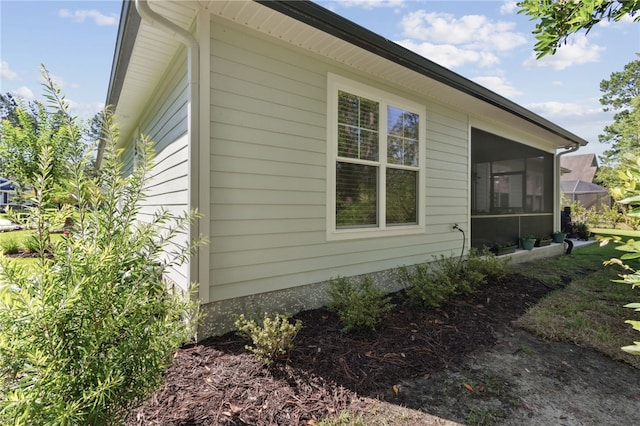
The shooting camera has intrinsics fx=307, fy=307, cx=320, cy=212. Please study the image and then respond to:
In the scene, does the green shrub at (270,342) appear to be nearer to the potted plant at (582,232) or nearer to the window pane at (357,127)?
the window pane at (357,127)

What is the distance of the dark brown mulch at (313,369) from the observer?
199 centimetres

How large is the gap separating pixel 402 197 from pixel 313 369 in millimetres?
3102

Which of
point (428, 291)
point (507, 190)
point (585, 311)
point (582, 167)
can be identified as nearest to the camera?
point (428, 291)

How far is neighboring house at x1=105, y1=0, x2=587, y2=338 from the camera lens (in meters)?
2.89

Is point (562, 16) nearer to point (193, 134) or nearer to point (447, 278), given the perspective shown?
point (193, 134)

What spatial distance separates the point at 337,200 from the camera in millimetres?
3943

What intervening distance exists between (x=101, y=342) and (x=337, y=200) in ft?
9.79

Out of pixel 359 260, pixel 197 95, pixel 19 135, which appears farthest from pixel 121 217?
pixel 19 135

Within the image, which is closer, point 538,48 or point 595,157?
point 538,48

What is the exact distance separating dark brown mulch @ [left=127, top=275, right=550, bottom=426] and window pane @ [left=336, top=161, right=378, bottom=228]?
1.24m

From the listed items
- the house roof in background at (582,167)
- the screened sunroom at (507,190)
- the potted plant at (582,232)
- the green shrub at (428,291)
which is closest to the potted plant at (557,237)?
the screened sunroom at (507,190)

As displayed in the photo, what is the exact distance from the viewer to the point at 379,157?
4410 mm

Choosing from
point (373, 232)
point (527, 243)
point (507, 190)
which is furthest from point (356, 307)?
point (527, 243)

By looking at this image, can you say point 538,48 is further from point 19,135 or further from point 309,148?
point 19,135
